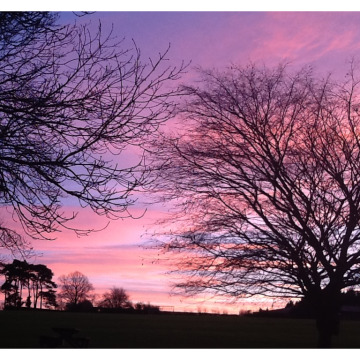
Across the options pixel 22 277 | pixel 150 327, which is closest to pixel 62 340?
pixel 22 277

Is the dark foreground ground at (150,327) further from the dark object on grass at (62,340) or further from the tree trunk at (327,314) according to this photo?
the tree trunk at (327,314)

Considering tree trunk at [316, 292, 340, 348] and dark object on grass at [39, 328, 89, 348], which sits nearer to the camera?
tree trunk at [316, 292, 340, 348]

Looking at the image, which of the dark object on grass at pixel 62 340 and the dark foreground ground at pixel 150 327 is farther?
the dark foreground ground at pixel 150 327

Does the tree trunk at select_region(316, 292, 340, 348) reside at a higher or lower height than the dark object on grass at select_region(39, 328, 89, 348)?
higher

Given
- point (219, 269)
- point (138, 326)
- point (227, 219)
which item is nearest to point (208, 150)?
point (227, 219)

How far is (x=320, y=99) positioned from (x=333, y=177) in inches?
62.7

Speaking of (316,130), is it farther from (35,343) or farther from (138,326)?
(138,326)

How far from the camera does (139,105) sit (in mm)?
7418

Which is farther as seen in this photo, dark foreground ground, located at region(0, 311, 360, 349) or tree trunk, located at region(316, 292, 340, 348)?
dark foreground ground, located at region(0, 311, 360, 349)

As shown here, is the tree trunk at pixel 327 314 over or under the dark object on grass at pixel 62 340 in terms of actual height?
over

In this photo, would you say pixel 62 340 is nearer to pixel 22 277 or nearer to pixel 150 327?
pixel 22 277

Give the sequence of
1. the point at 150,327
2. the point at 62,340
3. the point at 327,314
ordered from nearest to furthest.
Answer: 1. the point at 327,314
2. the point at 62,340
3. the point at 150,327

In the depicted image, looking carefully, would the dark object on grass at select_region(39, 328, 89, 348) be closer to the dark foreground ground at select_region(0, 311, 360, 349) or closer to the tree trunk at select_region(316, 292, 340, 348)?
the dark foreground ground at select_region(0, 311, 360, 349)
